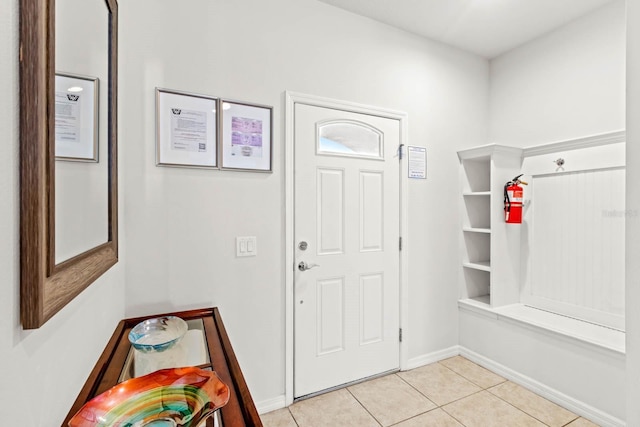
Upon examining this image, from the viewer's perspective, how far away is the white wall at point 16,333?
1.54 ft

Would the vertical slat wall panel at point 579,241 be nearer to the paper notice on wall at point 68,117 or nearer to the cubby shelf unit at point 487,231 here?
the cubby shelf unit at point 487,231

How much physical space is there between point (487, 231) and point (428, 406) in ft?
4.95

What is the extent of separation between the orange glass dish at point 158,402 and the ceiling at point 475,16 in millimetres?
2464

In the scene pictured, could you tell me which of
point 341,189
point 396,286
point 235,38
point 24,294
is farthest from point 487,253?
point 24,294

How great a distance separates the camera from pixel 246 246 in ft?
6.29

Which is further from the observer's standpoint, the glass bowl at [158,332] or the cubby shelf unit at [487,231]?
the cubby shelf unit at [487,231]

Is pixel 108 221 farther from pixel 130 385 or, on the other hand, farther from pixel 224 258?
pixel 224 258

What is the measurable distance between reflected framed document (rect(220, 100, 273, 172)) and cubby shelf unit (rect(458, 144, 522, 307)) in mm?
1894

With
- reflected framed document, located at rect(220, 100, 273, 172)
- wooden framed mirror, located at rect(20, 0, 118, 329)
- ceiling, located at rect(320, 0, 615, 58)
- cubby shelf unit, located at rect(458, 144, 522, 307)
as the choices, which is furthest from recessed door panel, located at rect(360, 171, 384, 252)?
wooden framed mirror, located at rect(20, 0, 118, 329)

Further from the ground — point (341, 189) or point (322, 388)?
point (341, 189)

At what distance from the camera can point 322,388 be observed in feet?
7.08

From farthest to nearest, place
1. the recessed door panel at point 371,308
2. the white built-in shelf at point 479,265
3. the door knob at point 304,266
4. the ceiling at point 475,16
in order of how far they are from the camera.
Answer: the white built-in shelf at point 479,265 → the recessed door panel at point 371,308 → the ceiling at point 475,16 → the door knob at point 304,266

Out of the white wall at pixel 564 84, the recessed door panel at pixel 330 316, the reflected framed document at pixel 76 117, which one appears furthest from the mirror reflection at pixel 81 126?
the white wall at pixel 564 84

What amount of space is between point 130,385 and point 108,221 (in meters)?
0.66
